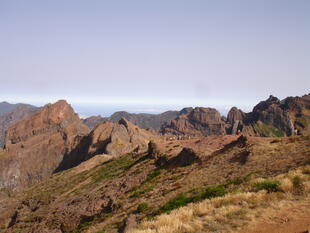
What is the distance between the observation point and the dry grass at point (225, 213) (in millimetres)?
11875

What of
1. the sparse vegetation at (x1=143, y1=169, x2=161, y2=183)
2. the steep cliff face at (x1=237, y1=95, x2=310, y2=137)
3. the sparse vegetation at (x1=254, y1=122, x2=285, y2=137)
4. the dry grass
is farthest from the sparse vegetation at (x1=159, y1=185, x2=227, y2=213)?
the sparse vegetation at (x1=254, y1=122, x2=285, y2=137)

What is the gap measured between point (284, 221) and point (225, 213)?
8.20 ft

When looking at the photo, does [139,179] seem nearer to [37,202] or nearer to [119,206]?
[119,206]

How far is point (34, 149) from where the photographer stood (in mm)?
125000

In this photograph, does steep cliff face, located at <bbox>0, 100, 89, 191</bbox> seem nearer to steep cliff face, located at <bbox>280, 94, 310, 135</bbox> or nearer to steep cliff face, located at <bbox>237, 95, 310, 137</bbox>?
steep cliff face, located at <bbox>237, 95, 310, 137</bbox>

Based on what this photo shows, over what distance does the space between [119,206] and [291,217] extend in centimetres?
1702

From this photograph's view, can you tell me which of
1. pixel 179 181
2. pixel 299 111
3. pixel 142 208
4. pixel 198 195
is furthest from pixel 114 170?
pixel 299 111

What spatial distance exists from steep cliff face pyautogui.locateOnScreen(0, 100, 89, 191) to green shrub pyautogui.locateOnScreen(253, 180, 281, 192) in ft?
357

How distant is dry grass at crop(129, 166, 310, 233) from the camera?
468 inches

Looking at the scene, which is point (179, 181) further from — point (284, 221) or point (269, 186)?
point (284, 221)

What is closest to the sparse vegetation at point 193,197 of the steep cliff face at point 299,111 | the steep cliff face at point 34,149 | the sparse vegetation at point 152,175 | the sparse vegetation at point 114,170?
the sparse vegetation at point 152,175

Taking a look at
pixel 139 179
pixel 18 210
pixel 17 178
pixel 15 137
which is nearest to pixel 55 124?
pixel 15 137

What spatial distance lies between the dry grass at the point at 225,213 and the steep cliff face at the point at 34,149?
110 meters

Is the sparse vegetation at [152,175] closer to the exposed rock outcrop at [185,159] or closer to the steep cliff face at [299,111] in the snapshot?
the exposed rock outcrop at [185,159]
